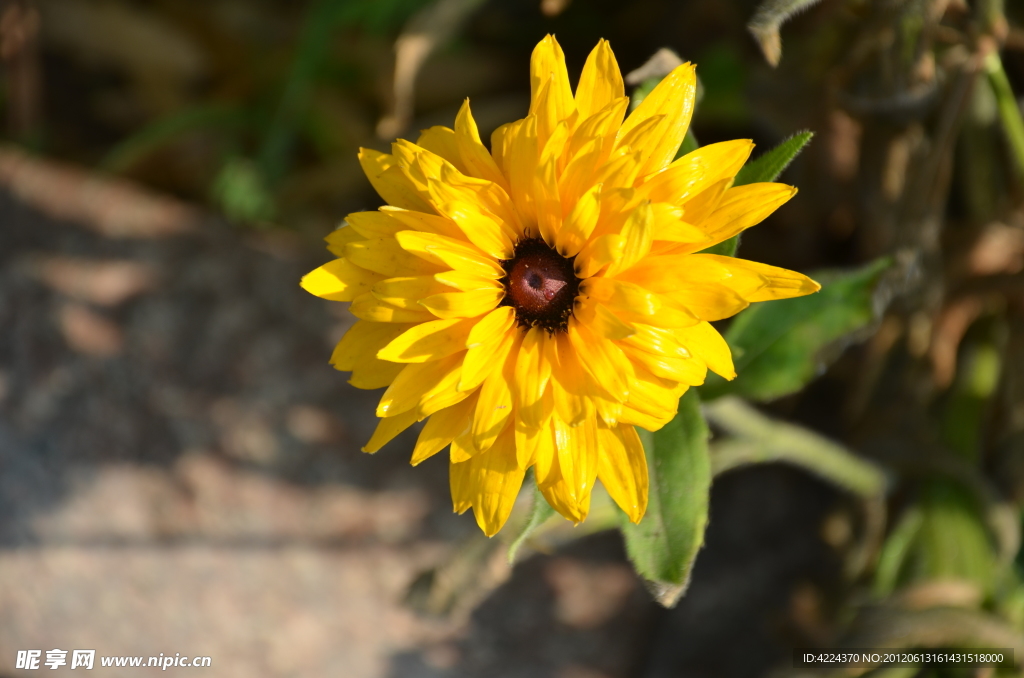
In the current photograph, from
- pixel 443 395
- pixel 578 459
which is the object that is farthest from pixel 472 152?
pixel 578 459

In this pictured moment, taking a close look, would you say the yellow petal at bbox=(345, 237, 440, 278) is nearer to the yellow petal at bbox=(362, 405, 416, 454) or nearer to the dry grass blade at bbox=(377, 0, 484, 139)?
the yellow petal at bbox=(362, 405, 416, 454)

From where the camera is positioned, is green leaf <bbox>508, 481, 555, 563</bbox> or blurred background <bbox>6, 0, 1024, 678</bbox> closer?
green leaf <bbox>508, 481, 555, 563</bbox>

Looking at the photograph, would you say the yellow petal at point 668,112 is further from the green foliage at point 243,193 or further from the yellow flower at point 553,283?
the green foliage at point 243,193

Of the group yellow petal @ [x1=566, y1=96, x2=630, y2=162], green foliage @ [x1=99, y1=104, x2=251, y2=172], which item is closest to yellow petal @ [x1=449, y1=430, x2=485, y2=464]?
yellow petal @ [x1=566, y1=96, x2=630, y2=162]

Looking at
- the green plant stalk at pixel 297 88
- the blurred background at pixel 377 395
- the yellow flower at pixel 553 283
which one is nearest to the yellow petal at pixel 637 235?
the yellow flower at pixel 553 283

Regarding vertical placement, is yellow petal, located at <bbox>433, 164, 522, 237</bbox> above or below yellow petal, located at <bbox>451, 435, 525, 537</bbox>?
above

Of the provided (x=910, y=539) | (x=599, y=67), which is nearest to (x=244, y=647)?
(x=910, y=539)
